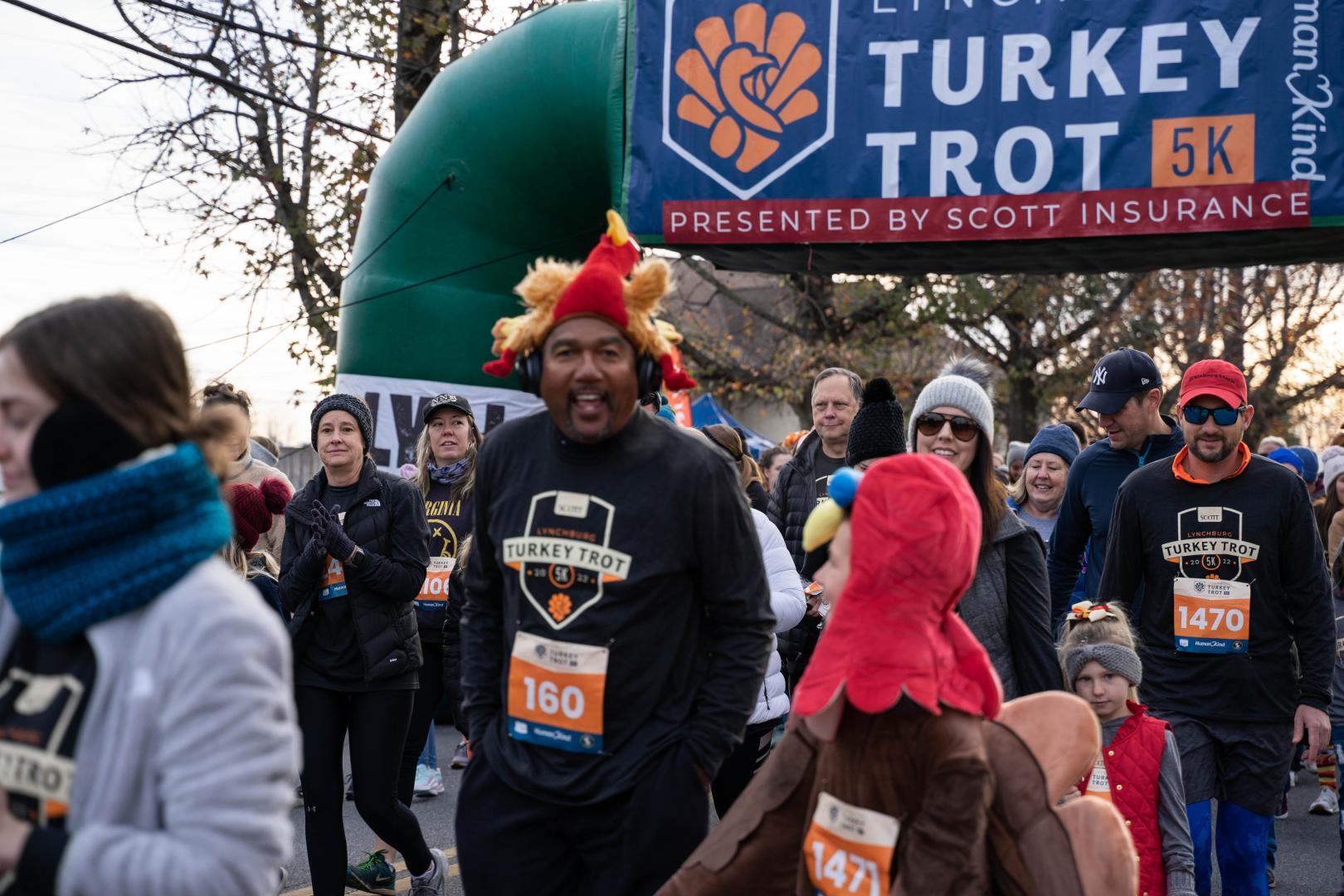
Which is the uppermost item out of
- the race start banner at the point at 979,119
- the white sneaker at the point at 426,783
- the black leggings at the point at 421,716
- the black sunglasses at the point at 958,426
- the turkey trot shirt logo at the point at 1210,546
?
the race start banner at the point at 979,119

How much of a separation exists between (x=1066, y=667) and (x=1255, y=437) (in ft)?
85.1

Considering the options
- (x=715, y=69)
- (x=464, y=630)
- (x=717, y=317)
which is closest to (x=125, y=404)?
(x=464, y=630)

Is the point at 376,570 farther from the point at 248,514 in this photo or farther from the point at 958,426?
the point at 958,426

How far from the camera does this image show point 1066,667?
4.95 metres

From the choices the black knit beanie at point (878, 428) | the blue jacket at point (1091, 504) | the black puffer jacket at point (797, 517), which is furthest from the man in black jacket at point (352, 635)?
the blue jacket at point (1091, 504)

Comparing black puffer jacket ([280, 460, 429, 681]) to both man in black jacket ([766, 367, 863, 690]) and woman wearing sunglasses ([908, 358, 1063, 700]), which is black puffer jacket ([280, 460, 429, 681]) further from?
woman wearing sunglasses ([908, 358, 1063, 700])

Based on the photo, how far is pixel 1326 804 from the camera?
875 cm

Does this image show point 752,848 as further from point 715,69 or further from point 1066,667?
point 715,69

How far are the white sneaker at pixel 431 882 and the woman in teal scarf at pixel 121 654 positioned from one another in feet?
13.1

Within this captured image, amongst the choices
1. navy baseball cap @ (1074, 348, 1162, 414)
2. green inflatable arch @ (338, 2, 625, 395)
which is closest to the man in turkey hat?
navy baseball cap @ (1074, 348, 1162, 414)

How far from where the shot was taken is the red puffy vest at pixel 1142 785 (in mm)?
4590

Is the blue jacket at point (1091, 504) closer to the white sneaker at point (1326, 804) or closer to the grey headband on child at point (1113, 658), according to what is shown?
the grey headband on child at point (1113, 658)

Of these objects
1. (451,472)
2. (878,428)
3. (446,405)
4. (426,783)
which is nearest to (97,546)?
(878,428)

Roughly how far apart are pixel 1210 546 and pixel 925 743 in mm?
3008
